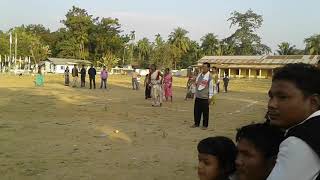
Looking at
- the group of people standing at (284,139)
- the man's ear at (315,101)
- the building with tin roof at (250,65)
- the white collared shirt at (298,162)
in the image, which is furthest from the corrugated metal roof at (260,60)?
A: the white collared shirt at (298,162)

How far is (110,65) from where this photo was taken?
81562 mm

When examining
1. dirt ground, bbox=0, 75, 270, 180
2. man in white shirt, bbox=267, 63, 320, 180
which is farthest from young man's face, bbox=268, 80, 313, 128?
dirt ground, bbox=0, 75, 270, 180

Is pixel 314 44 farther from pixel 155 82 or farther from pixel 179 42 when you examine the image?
pixel 155 82

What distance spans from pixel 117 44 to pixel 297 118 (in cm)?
8507

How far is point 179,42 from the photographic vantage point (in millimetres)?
89938

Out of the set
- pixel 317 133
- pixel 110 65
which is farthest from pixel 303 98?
pixel 110 65

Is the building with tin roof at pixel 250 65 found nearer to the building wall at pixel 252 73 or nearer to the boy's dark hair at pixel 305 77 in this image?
the building wall at pixel 252 73

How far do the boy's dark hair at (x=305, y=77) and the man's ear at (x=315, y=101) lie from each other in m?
0.02

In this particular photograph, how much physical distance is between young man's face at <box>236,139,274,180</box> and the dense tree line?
78.8m

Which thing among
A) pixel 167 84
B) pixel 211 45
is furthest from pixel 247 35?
pixel 167 84

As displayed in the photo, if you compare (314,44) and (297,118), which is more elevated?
(314,44)

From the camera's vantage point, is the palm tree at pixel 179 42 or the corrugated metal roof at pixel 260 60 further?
→ the palm tree at pixel 179 42

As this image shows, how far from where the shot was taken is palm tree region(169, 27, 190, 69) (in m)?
88.9

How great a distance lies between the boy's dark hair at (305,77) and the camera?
1.61m
